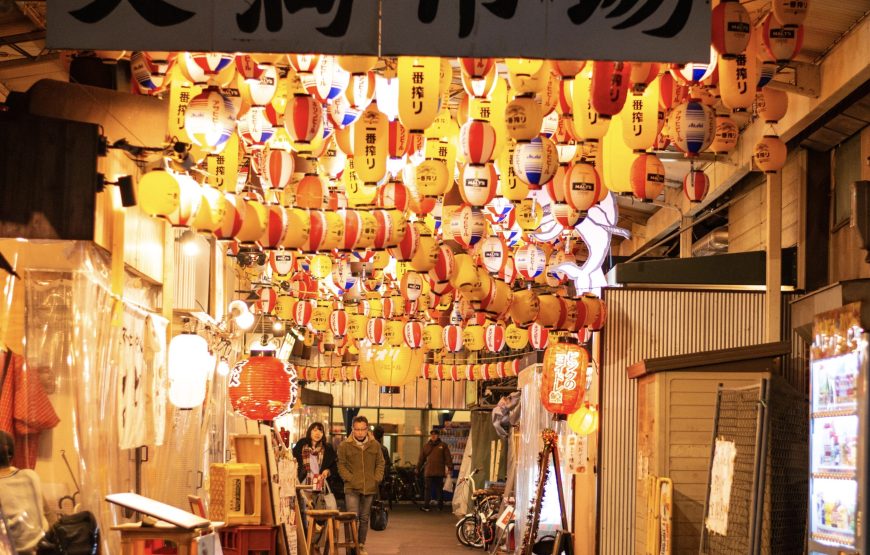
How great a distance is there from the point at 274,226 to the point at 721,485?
16.0 feet

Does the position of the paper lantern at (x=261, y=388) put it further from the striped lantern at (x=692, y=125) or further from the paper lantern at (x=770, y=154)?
the striped lantern at (x=692, y=125)

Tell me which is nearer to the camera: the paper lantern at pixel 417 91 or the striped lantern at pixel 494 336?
the paper lantern at pixel 417 91

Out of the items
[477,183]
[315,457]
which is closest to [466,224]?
[477,183]

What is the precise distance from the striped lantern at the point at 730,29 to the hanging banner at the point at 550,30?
1821mm

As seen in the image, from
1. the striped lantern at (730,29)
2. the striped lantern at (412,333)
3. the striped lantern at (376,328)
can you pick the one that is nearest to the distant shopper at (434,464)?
the striped lantern at (412,333)

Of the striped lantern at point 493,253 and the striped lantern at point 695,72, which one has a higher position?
the striped lantern at point 695,72

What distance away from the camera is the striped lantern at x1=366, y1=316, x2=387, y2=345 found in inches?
801

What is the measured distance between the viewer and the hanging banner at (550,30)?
215 inches

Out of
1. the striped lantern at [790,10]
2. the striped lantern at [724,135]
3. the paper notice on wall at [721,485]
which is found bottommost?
the paper notice on wall at [721,485]

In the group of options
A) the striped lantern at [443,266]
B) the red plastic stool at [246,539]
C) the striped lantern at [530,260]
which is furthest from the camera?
the striped lantern at [530,260]

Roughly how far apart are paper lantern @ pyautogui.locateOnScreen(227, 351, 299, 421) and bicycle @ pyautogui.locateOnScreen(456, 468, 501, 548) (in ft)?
28.3

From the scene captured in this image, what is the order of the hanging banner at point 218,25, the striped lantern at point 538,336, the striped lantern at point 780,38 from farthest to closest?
1. the striped lantern at point 538,336
2. the striped lantern at point 780,38
3. the hanging banner at point 218,25

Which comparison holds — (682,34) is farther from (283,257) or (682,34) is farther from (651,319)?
(283,257)

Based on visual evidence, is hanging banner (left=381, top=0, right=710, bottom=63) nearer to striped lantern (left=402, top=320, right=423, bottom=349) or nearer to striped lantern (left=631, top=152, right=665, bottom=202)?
striped lantern (left=631, top=152, right=665, bottom=202)
